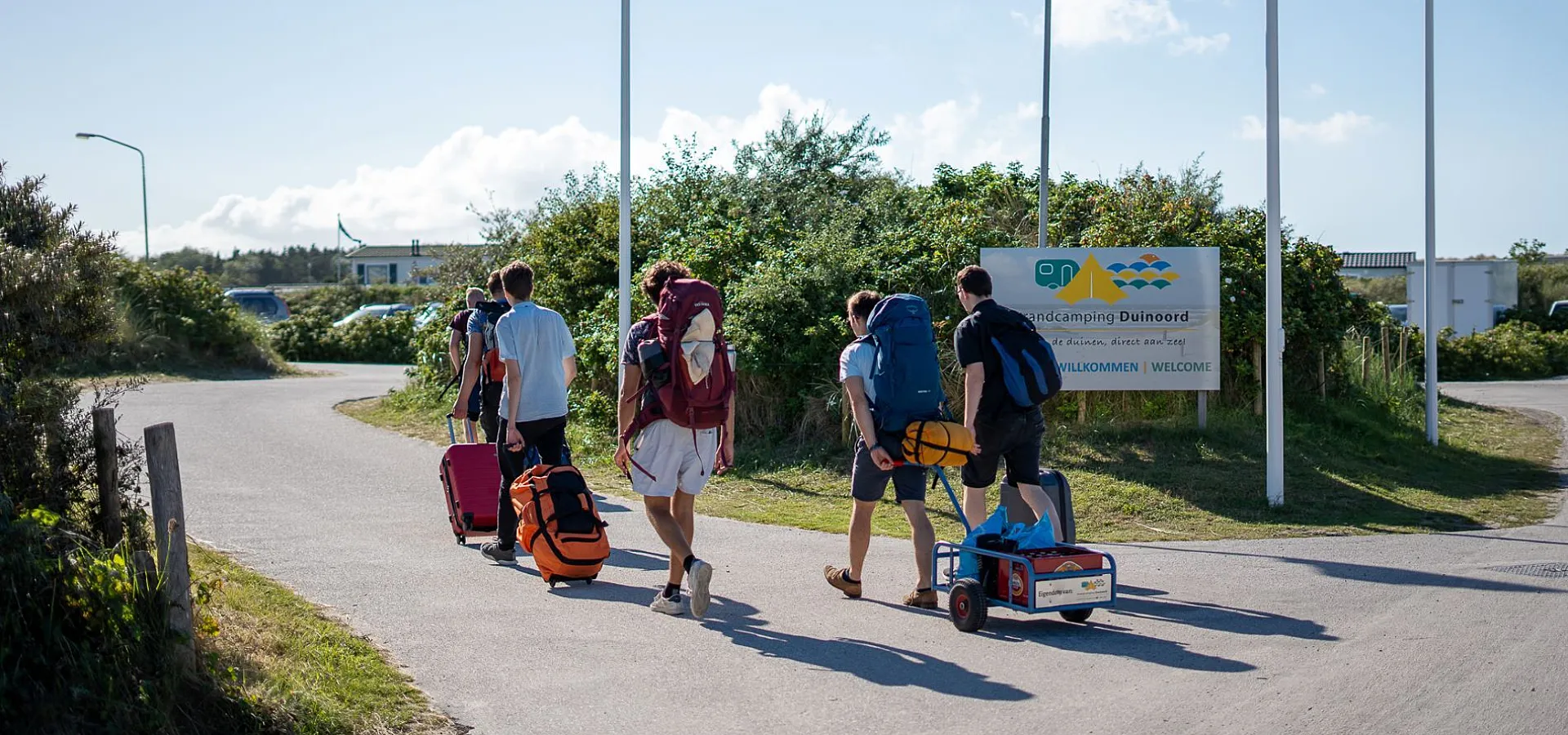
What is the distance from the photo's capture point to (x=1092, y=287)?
12492 millimetres

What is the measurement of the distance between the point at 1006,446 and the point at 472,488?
3.58 m

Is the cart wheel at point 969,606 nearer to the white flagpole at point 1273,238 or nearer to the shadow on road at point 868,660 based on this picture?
the shadow on road at point 868,660

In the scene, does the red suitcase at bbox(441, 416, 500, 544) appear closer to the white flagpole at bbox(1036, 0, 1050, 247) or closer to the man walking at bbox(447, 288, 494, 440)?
the man walking at bbox(447, 288, 494, 440)

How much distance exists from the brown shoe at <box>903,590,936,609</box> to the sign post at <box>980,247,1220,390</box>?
5.76 meters

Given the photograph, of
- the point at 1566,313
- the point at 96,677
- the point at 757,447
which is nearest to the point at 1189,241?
the point at 757,447

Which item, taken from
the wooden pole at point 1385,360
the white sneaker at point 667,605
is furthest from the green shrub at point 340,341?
the white sneaker at point 667,605

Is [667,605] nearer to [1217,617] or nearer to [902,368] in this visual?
[902,368]

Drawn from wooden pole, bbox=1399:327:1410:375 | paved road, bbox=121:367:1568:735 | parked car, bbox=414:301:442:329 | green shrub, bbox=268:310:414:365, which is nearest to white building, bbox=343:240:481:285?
green shrub, bbox=268:310:414:365

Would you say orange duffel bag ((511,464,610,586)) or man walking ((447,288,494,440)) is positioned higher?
man walking ((447,288,494,440))

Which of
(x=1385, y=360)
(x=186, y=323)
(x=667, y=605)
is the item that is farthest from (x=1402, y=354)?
(x=186, y=323)

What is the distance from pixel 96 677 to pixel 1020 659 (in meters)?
3.71

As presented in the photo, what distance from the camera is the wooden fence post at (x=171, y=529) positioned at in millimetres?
4609

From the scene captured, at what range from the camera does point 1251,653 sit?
6.08 m

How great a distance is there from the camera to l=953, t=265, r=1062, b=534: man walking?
718cm
